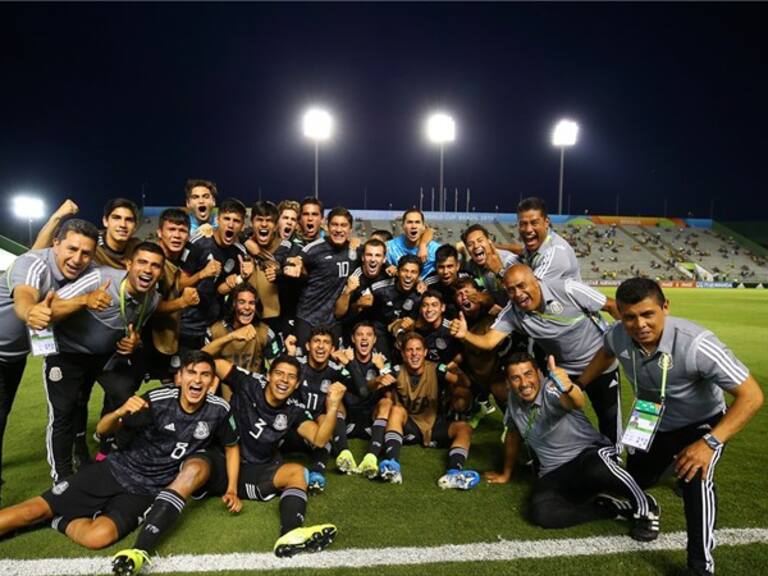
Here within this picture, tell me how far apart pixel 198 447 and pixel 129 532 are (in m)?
0.60

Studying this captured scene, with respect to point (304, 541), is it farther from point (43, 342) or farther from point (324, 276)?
point (324, 276)

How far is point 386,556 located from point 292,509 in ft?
2.24

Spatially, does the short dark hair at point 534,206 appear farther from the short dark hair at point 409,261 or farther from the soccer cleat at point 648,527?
the soccer cleat at point 648,527

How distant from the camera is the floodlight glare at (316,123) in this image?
2319 cm

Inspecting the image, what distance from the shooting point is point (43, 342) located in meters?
3.08

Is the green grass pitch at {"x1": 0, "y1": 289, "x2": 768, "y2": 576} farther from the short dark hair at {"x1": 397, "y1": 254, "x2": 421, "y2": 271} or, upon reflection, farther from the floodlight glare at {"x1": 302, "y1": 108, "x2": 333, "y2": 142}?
the floodlight glare at {"x1": 302, "y1": 108, "x2": 333, "y2": 142}

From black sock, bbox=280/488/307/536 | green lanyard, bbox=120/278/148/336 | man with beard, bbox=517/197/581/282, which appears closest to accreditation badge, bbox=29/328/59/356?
green lanyard, bbox=120/278/148/336

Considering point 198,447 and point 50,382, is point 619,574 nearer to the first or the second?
point 198,447

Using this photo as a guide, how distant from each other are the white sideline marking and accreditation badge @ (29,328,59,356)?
115 cm

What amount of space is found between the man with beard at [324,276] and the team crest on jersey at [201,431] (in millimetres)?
1924

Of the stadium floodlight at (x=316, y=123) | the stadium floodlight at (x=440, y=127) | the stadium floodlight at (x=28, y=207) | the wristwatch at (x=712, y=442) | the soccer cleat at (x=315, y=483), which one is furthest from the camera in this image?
the stadium floodlight at (x=28, y=207)

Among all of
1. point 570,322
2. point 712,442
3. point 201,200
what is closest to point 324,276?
point 201,200

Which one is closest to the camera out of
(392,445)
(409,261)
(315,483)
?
(315,483)

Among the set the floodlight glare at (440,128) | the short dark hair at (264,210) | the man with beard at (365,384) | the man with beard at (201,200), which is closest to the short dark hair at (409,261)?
the man with beard at (365,384)
